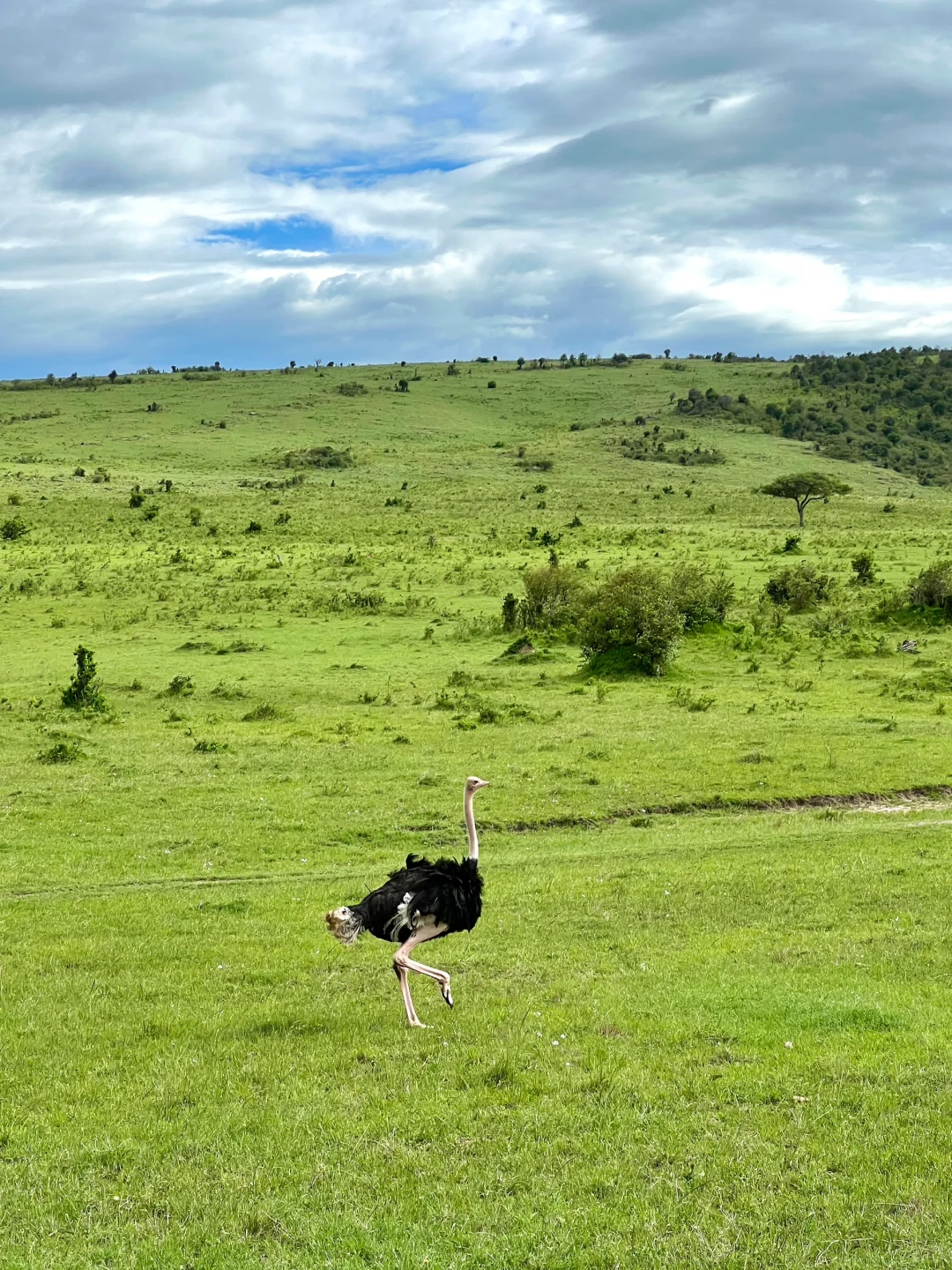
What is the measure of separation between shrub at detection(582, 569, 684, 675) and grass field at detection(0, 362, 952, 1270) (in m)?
1.00

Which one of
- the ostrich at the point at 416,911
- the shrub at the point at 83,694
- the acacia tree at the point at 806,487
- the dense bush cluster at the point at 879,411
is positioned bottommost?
the shrub at the point at 83,694

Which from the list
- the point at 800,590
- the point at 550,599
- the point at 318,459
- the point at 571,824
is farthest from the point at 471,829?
the point at 318,459

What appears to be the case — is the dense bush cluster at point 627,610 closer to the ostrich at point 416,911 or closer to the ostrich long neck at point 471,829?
the ostrich long neck at point 471,829

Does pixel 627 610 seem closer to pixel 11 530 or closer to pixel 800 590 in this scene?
pixel 800 590

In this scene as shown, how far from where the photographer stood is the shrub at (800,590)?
46.3m

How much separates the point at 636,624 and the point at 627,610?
577mm

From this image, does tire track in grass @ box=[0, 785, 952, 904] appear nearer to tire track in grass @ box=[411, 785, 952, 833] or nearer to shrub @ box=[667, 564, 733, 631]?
tire track in grass @ box=[411, 785, 952, 833]

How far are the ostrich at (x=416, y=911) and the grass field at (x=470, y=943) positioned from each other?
0.75m

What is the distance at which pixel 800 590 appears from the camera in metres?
46.7

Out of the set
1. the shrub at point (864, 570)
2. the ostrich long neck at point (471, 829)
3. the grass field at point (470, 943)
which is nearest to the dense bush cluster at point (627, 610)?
the grass field at point (470, 943)

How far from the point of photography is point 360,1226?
733 centimetres

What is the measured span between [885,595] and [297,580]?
25.1m

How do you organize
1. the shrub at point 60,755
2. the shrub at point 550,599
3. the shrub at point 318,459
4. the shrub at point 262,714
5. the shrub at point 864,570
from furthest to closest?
the shrub at point 318,459 → the shrub at point 864,570 → the shrub at point 550,599 → the shrub at point 262,714 → the shrub at point 60,755

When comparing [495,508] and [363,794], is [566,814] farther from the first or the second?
[495,508]
